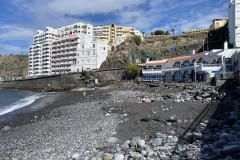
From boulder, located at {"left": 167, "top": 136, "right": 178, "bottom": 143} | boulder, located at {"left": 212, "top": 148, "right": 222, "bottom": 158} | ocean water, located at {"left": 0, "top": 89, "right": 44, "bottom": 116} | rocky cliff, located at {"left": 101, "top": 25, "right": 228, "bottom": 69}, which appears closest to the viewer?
boulder, located at {"left": 212, "top": 148, "right": 222, "bottom": 158}

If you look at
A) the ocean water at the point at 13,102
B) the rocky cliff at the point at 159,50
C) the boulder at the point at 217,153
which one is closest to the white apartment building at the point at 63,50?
the rocky cliff at the point at 159,50

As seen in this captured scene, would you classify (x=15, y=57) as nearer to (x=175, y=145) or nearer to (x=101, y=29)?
(x=101, y=29)

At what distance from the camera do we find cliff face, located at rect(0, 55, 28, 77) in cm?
10432

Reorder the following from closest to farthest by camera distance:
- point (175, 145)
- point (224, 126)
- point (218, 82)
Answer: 1. point (175, 145)
2. point (224, 126)
3. point (218, 82)

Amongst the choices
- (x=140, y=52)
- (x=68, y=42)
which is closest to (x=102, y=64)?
(x=140, y=52)

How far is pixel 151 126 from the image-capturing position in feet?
31.6

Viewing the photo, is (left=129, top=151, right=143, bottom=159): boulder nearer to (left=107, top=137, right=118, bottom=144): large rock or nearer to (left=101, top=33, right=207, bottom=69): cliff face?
(left=107, top=137, right=118, bottom=144): large rock

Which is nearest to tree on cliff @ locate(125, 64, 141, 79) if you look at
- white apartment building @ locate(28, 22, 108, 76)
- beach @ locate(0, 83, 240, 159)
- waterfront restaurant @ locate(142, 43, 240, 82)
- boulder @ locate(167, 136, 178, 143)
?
waterfront restaurant @ locate(142, 43, 240, 82)

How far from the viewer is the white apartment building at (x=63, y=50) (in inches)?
2685

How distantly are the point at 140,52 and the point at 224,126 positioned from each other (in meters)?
61.8

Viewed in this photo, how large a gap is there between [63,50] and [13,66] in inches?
2110

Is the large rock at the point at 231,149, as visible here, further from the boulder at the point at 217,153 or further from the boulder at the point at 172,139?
the boulder at the point at 172,139

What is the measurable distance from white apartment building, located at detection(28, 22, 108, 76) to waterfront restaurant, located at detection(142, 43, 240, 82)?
27296 millimetres

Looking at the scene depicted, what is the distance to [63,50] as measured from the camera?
7912cm
